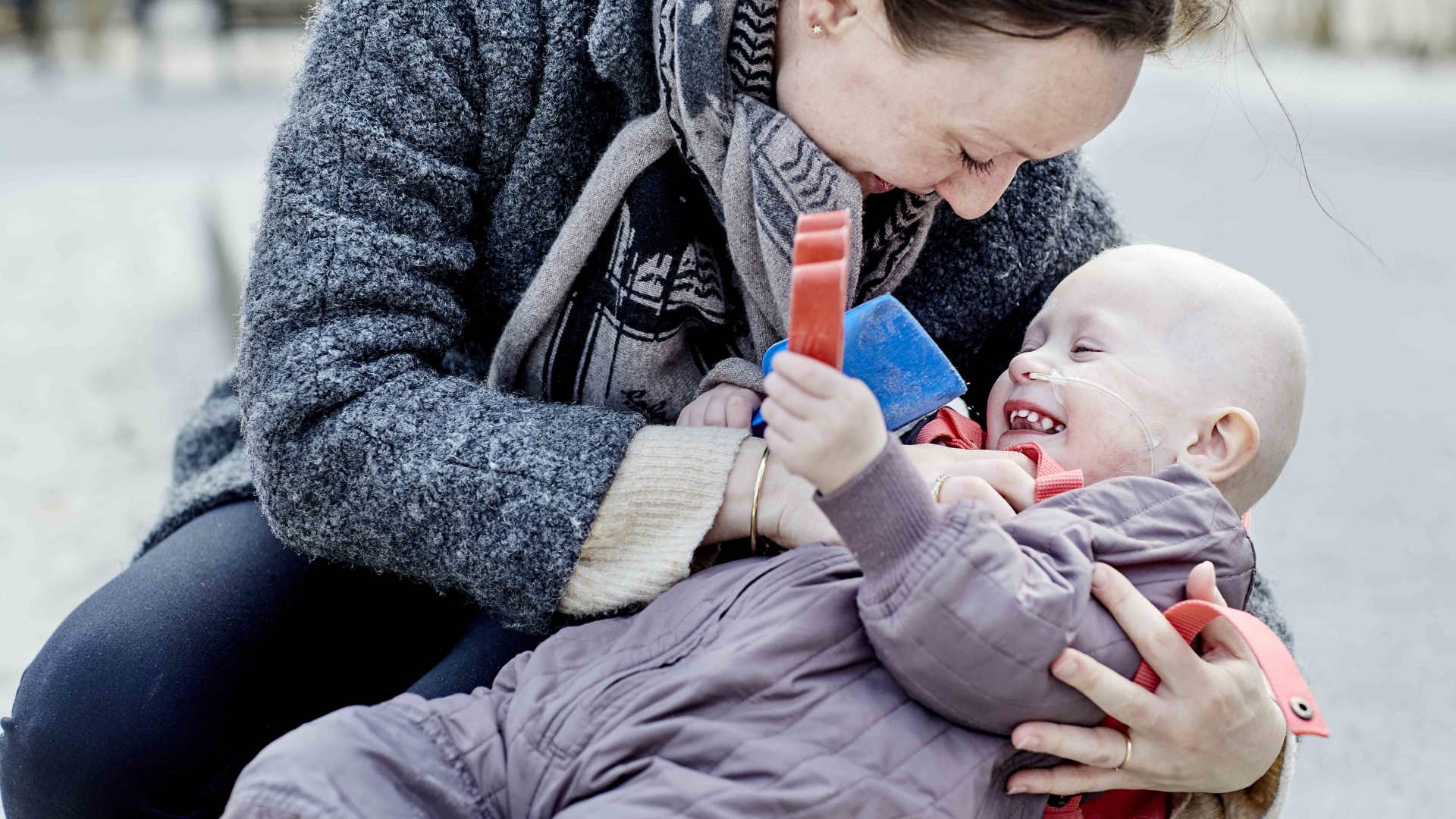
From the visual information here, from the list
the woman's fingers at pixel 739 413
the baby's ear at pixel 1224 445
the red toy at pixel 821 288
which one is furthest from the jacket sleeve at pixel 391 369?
the baby's ear at pixel 1224 445

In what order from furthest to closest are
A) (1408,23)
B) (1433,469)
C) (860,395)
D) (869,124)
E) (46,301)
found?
(1408,23), (46,301), (1433,469), (869,124), (860,395)

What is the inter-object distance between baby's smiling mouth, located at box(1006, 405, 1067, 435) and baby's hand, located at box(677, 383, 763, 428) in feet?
0.85

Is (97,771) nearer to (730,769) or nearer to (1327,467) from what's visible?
(730,769)

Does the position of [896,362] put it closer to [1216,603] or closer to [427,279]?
[1216,603]

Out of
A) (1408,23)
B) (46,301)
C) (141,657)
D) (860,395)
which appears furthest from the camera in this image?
(1408,23)

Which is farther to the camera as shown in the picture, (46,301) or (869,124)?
(46,301)

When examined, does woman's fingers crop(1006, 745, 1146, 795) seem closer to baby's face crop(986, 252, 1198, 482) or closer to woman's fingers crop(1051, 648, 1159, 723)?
woman's fingers crop(1051, 648, 1159, 723)

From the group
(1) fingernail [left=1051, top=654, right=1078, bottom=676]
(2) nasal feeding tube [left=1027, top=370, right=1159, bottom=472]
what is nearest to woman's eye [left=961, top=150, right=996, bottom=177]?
(2) nasal feeding tube [left=1027, top=370, right=1159, bottom=472]

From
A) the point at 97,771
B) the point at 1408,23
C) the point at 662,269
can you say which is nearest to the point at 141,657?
the point at 97,771

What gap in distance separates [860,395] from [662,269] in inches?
16.8

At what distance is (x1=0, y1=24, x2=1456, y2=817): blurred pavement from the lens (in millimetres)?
2080

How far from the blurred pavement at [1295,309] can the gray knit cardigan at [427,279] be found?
2.04 feet

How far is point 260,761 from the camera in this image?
93cm

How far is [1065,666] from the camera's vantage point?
38.2 inches
